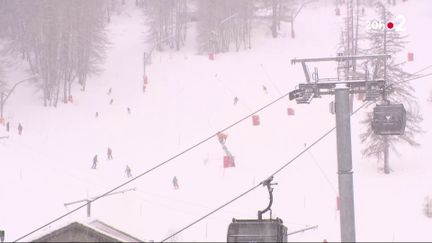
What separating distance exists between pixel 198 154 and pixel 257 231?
27213 millimetres

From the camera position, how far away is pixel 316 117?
150 feet

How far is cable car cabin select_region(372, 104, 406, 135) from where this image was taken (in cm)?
1419

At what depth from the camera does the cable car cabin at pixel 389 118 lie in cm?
1419

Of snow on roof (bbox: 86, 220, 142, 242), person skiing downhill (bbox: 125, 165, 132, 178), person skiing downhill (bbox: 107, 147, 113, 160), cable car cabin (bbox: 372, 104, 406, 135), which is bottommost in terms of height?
person skiing downhill (bbox: 125, 165, 132, 178)

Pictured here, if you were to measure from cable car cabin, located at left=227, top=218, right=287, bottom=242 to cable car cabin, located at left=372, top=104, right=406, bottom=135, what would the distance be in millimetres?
2887

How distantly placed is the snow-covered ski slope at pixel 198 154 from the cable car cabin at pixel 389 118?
11.8 m

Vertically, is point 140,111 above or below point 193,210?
above

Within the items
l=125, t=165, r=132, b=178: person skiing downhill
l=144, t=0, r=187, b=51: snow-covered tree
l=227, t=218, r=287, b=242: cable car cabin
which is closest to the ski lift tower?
l=227, t=218, r=287, b=242: cable car cabin

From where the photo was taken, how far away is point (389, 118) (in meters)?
14.2

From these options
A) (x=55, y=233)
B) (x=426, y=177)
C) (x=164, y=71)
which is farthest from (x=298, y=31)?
(x=55, y=233)

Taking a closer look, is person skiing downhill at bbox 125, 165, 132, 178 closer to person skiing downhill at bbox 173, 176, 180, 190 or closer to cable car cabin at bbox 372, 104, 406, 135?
person skiing downhill at bbox 173, 176, 180, 190

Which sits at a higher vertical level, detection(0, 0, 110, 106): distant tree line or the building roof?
detection(0, 0, 110, 106): distant tree line

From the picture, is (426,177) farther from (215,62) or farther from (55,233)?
(215,62)

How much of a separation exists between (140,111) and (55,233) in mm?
38979
